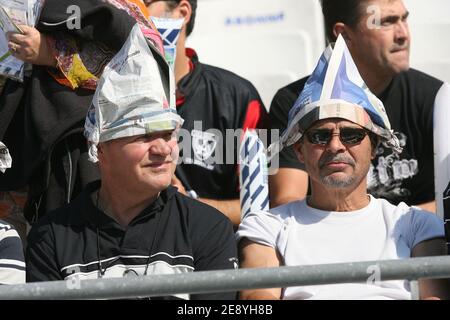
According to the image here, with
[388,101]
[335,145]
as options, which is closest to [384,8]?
[388,101]

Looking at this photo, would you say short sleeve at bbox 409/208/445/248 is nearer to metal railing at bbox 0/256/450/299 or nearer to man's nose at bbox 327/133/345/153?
man's nose at bbox 327/133/345/153

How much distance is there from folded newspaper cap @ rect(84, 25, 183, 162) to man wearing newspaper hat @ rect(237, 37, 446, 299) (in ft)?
1.35

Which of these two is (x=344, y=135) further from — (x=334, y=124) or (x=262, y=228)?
(x=262, y=228)

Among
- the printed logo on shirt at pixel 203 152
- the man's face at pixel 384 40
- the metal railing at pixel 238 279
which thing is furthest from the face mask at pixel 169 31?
the metal railing at pixel 238 279

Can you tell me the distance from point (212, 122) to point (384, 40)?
2.29 ft

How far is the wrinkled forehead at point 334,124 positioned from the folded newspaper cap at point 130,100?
418 mm

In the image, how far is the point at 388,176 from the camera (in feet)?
13.5

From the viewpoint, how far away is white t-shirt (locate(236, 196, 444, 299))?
3.31 m

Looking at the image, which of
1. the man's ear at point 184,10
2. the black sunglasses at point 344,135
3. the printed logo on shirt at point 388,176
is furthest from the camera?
the man's ear at point 184,10

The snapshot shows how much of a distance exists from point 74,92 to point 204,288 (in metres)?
1.19

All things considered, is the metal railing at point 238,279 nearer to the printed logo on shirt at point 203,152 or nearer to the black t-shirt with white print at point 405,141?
the black t-shirt with white print at point 405,141

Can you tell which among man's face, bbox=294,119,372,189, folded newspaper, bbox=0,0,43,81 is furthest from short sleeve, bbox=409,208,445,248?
folded newspaper, bbox=0,0,43,81

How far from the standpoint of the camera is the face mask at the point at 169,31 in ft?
14.0

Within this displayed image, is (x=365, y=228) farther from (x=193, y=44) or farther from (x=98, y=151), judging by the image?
(x=193, y=44)
